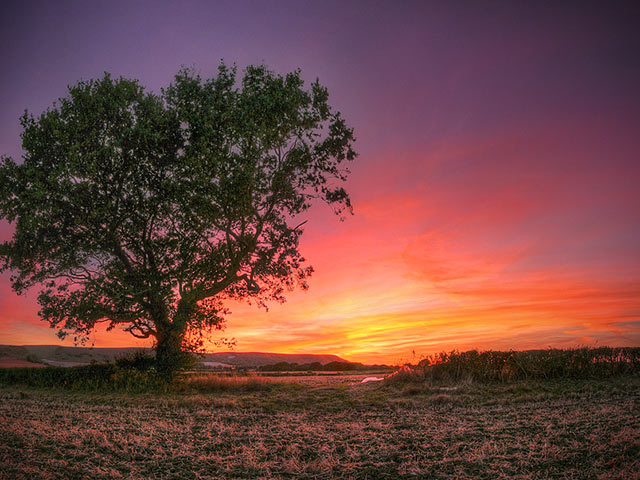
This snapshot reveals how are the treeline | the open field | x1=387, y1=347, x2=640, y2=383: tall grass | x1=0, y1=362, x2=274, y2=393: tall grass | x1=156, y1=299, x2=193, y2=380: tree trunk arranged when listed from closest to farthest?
1. the open field
2. x1=387, y1=347, x2=640, y2=383: tall grass
3. x1=0, y1=362, x2=274, y2=393: tall grass
4. x1=156, y1=299, x2=193, y2=380: tree trunk
5. the treeline

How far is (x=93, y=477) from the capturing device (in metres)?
6.53

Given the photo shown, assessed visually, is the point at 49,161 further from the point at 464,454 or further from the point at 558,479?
the point at 558,479

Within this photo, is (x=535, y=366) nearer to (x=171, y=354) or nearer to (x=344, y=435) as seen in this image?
(x=344, y=435)

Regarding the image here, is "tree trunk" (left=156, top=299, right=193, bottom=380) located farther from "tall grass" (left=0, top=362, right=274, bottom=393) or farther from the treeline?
the treeline

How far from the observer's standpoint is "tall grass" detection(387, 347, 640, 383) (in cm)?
1752

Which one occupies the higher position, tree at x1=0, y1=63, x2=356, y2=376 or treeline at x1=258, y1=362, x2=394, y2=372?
tree at x1=0, y1=63, x2=356, y2=376

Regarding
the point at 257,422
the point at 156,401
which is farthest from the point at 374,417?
the point at 156,401

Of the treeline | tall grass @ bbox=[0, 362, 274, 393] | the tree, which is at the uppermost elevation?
the tree

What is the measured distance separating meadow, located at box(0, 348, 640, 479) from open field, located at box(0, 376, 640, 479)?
0.03 meters

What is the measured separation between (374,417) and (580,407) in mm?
5780

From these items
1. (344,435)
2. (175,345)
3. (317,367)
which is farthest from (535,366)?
(317,367)

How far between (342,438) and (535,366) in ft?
41.6

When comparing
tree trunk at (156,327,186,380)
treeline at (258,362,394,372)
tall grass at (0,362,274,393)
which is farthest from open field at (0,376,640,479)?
treeline at (258,362,394,372)

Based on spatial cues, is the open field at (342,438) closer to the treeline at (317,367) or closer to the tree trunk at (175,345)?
the tree trunk at (175,345)
